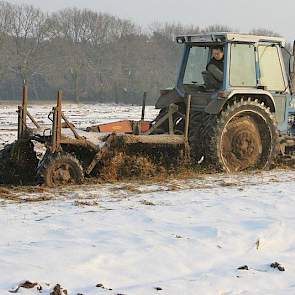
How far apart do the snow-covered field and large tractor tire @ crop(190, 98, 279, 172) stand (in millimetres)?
1357

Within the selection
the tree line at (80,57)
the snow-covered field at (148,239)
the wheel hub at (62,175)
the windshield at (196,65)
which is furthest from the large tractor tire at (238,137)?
the tree line at (80,57)

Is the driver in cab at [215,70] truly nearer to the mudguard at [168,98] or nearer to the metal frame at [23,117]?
the mudguard at [168,98]

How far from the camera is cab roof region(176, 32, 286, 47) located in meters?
10.9

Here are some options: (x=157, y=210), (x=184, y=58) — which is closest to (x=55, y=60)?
(x=184, y=58)

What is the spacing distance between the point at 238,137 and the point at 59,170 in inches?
136

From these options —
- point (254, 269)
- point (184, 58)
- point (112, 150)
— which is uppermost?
point (184, 58)

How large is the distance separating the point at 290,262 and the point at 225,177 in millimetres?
4618

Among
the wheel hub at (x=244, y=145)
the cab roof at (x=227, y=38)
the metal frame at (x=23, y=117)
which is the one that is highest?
the cab roof at (x=227, y=38)

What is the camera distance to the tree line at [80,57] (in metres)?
67.4

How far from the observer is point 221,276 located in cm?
552

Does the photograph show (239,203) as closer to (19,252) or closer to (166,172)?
(166,172)

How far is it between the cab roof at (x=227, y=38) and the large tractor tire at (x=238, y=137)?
1097mm

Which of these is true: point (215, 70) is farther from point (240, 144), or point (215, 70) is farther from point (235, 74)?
point (240, 144)

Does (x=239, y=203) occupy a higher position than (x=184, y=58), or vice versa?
(x=184, y=58)
